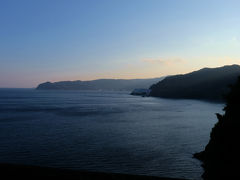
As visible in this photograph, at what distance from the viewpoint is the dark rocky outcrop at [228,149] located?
896 inches

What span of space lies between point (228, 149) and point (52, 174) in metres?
20.6

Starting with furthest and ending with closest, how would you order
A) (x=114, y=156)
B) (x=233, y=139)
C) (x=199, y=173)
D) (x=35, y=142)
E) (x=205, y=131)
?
(x=205, y=131) < (x=35, y=142) < (x=114, y=156) < (x=199, y=173) < (x=233, y=139)

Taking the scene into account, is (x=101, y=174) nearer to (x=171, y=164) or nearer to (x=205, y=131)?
(x=171, y=164)

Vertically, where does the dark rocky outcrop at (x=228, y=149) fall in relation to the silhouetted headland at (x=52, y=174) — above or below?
below

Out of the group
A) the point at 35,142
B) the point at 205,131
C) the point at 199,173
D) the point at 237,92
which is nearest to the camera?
the point at 199,173

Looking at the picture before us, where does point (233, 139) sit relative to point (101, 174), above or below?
below

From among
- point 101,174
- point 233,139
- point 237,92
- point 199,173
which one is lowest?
point 199,173

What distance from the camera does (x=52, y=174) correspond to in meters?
10.3

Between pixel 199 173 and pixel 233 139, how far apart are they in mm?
5729

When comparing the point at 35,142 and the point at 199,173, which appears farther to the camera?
the point at 35,142

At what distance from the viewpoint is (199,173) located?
1048 inches

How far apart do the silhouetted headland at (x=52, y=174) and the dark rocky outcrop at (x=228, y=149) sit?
16.0m

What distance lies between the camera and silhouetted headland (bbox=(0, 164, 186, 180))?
1000cm

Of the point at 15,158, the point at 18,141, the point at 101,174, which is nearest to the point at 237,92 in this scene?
the point at 101,174
